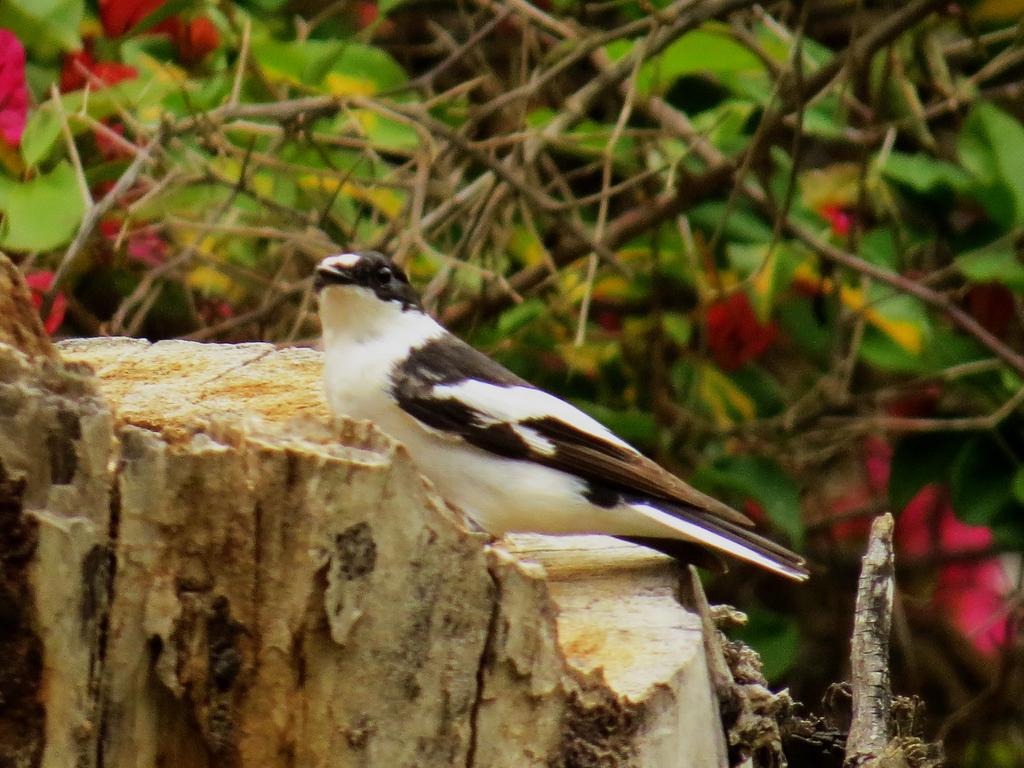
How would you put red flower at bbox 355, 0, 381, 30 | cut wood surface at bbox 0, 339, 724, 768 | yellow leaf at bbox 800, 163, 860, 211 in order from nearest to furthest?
cut wood surface at bbox 0, 339, 724, 768 < yellow leaf at bbox 800, 163, 860, 211 < red flower at bbox 355, 0, 381, 30

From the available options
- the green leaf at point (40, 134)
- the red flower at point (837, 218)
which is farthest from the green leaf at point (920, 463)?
the green leaf at point (40, 134)

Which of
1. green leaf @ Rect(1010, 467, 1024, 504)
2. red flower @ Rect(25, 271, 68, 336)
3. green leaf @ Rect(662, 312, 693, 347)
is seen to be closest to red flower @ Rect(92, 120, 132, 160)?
red flower @ Rect(25, 271, 68, 336)

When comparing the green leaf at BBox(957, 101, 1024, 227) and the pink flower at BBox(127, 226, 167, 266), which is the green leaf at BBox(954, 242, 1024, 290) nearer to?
the green leaf at BBox(957, 101, 1024, 227)

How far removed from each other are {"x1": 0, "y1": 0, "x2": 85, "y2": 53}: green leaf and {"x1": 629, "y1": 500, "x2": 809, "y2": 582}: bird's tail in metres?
1.71

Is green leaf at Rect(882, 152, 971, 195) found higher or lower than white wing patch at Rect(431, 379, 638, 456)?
higher

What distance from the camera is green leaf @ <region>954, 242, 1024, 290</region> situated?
4.34 metres

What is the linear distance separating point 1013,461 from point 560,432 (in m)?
1.74

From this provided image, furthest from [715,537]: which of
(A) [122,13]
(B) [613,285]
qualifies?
(A) [122,13]

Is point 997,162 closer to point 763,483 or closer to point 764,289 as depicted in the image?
point 764,289

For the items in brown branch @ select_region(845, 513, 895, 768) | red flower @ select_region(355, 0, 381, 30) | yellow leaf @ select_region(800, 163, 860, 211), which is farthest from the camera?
red flower @ select_region(355, 0, 381, 30)

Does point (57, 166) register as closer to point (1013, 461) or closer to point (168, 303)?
point (168, 303)

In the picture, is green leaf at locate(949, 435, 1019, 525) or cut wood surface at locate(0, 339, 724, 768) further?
green leaf at locate(949, 435, 1019, 525)

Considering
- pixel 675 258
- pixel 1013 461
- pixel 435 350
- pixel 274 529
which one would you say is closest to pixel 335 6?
pixel 675 258

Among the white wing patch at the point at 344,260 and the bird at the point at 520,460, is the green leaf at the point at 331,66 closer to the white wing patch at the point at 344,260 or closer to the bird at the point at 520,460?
the white wing patch at the point at 344,260
